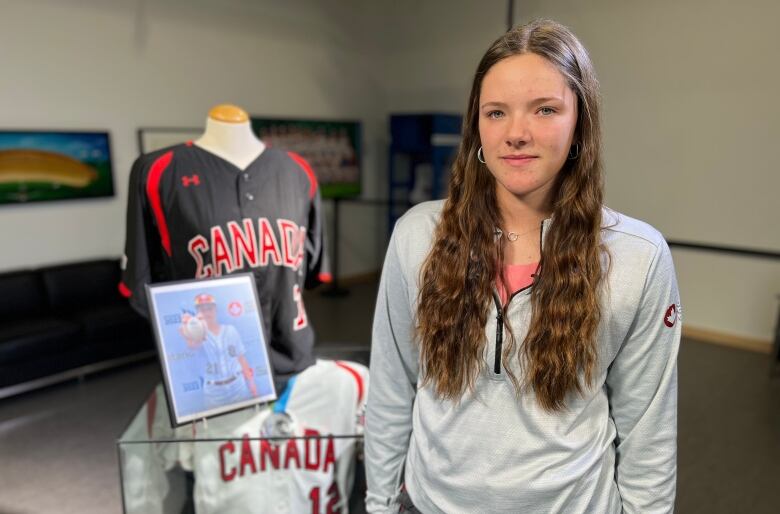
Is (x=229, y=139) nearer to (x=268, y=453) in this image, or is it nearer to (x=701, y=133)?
(x=268, y=453)

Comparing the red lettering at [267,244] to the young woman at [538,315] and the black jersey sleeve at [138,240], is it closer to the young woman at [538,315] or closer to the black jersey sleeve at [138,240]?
the black jersey sleeve at [138,240]

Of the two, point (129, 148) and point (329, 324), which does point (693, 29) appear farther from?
point (129, 148)

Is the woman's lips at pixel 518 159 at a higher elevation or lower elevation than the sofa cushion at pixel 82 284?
higher

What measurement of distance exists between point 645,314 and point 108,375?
3.88m

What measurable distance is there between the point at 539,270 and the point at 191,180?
124 cm

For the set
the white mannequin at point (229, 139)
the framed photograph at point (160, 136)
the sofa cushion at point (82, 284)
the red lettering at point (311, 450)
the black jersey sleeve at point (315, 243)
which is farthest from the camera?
the framed photograph at point (160, 136)

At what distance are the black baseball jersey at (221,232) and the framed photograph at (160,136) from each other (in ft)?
9.57

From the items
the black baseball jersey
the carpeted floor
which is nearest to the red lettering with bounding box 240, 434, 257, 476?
the black baseball jersey

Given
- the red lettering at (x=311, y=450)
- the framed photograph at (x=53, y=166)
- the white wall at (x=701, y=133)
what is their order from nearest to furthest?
1. the red lettering at (x=311, y=450)
2. the framed photograph at (x=53, y=166)
3. the white wall at (x=701, y=133)

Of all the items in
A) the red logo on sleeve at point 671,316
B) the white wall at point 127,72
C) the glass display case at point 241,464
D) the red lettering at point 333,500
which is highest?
the white wall at point 127,72

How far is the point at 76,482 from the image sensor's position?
2.61 metres

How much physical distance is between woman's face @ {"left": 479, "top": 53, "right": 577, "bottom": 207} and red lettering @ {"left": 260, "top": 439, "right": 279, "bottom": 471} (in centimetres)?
109

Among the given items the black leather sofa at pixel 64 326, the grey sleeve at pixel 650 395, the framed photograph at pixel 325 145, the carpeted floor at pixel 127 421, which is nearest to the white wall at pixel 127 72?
the framed photograph at pixel 325 145

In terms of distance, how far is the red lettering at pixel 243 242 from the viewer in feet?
5.85
